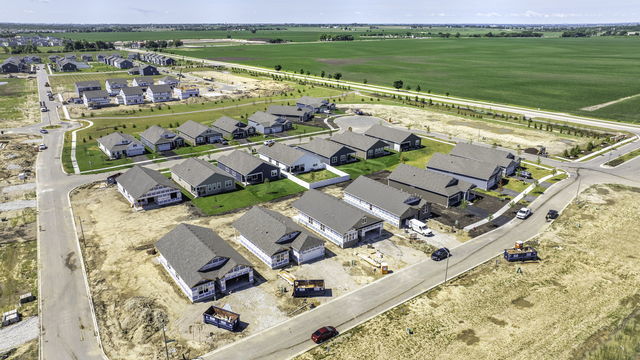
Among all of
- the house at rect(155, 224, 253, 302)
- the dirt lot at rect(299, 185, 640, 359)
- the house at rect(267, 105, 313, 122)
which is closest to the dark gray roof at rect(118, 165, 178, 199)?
the house at rect(155, 224, 253, 302)

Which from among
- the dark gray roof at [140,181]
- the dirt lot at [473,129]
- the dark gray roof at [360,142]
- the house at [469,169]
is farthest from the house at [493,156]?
the dark gray roof at [140,181]

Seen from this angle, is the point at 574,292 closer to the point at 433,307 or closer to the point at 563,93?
the point at 433,307

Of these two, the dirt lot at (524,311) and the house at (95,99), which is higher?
the house at (95,99)

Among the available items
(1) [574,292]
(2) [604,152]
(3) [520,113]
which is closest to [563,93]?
(3) [520,113]

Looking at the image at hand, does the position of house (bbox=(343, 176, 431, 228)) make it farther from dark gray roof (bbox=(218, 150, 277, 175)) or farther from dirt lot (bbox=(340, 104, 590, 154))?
dirt lot (bbox=(340, 104, 590, 154))

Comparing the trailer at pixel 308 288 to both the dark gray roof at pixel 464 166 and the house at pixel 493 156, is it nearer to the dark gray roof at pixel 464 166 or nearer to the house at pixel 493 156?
the dark gray roof at pixel 464 166

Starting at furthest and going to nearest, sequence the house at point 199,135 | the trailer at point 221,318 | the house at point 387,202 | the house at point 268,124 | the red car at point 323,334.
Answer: the house at point 268,124 → the house at point 199,135 → the house at point 387,202 → the trailer at point 221,318 → the red car at point 323,334

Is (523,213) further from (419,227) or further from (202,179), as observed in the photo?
(202,179)
